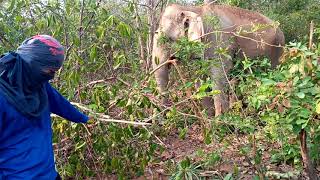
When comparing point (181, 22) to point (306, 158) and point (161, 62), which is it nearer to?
point (161, 62)

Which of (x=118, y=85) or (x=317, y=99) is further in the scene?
(x=118, y=85)

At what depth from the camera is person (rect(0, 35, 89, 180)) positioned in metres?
2.71

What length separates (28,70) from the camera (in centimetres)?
274

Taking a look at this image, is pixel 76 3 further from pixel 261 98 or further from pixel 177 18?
pixel 177 18

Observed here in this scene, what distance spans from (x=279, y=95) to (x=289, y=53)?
0.29 m

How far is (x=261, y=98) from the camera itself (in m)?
3.72

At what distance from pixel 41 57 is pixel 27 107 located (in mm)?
262

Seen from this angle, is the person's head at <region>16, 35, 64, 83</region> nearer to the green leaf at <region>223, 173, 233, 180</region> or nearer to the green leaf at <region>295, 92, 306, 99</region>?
the green leaf at <region>295, 92, 306, 99</region>

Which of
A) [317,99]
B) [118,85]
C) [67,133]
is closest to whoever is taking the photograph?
[317,99]

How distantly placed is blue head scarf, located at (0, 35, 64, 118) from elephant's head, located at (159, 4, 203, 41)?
3.76m

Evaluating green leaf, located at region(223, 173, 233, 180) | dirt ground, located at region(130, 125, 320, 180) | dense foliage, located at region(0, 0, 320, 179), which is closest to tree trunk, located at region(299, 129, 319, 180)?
dense foliage, located at region(0, 0, 320, 179)

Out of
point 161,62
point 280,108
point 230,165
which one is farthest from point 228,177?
point 161,62

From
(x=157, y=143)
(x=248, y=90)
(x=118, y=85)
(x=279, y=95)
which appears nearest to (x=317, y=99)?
(x=279, y=95)

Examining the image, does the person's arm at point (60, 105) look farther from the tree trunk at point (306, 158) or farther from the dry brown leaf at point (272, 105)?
the tree trunk at point (306, 158)
